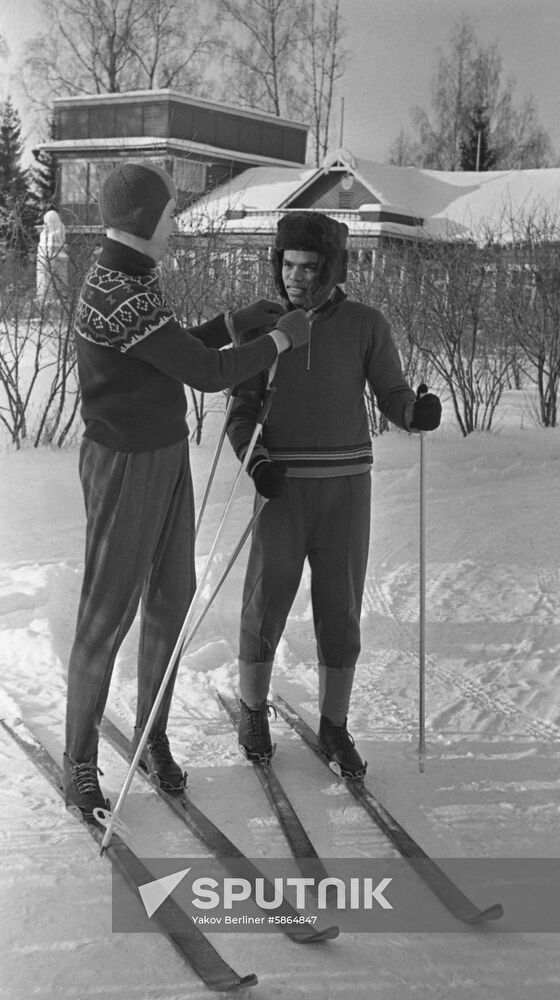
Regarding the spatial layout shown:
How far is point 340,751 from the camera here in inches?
117

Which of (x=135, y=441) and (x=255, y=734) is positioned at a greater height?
(x=135, y=441)

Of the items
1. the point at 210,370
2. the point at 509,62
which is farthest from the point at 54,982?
the point at 509,62

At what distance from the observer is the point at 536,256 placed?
9.62 meters

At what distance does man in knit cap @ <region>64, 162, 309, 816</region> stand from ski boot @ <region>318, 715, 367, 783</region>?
44 centimetres

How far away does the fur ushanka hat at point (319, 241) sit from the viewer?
286cm

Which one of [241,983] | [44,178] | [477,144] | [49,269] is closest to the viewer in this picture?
[241,983]

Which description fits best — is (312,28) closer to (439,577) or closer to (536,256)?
(536,256)

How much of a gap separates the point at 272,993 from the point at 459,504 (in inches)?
180

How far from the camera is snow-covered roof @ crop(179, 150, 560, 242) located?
66.7 feet

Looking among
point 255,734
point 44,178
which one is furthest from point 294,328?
point 44,178

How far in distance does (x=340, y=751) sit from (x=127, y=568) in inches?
32.8

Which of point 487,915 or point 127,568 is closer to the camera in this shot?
point 487,915

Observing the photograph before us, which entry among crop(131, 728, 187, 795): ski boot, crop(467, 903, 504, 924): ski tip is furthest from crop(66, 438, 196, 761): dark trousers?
crop(467, 903, 504, 924): ski tip

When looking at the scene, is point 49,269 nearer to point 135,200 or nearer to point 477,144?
point 135,200
